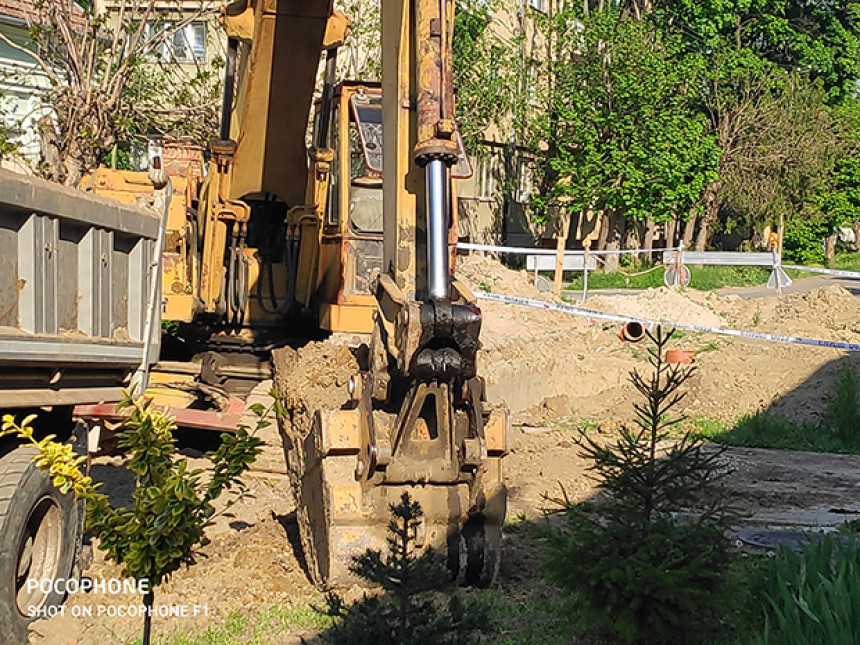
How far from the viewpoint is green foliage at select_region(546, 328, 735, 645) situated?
4.34 metres

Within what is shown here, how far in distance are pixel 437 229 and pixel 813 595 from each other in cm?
232

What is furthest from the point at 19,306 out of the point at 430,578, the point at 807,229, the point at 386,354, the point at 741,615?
the point at 807,229

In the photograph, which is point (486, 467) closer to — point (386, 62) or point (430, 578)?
point (430, 578)

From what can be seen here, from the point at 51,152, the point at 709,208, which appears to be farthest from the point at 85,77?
the point at 709,208

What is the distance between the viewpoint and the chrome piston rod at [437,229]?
5.11m

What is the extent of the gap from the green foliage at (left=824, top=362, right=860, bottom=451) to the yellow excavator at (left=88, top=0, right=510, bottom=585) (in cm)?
541

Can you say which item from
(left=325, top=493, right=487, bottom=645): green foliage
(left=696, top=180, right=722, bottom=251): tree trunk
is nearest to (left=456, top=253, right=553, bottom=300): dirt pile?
(left=325, top=493, right=487, bottom=645): green foliage

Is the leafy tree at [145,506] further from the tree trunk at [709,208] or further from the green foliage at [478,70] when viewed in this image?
the tree trunk at [709,208]

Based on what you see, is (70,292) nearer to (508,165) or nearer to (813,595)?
(813,595)

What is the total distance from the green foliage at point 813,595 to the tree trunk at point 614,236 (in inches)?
976

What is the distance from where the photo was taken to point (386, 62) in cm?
582

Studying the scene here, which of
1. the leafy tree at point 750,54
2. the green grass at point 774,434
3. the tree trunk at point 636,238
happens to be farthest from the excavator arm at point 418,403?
the tree trunk at point 636,238

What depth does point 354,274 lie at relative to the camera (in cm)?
853

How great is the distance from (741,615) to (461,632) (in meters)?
1.52
